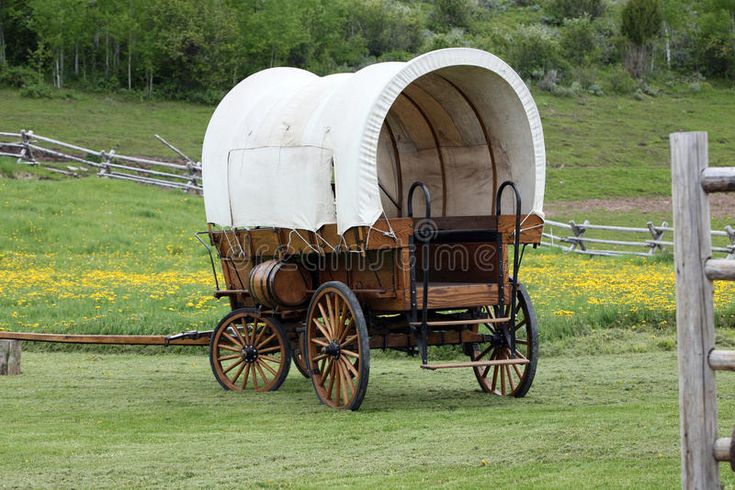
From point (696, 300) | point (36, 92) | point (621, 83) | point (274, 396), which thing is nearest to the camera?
point (696, 300)

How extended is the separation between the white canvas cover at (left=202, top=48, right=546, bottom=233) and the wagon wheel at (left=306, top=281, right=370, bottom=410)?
676 millimetres

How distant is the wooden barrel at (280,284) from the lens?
11.6 meters

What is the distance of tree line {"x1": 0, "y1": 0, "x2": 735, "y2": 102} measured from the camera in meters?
53.6

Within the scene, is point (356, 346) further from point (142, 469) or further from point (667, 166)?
point (667, 166)

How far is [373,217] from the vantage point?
1038 cm

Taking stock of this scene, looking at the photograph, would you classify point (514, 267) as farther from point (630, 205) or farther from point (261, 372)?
point (630, 205)


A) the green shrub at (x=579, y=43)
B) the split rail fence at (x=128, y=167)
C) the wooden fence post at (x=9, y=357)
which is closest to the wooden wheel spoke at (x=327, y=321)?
the wooden fence post at (x=9, y=357)

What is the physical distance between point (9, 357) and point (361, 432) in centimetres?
574

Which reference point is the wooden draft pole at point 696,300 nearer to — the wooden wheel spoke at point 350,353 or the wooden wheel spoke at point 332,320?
the wooden wheel spoke at point 350,353

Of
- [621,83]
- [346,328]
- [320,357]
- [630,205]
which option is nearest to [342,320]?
[346,328]

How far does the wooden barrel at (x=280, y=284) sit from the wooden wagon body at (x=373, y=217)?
2cm

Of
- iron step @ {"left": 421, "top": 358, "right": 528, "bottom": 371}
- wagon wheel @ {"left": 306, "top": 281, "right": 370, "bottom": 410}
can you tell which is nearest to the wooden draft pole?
iron step @ {"left": 421, "top": 358, "right": 528, "bottom": 371}

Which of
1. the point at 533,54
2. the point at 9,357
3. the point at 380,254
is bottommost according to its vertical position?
the point at 9,357

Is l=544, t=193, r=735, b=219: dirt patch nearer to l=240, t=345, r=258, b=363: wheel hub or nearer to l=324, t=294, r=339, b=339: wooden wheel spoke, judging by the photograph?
l=240, t=345, r=258, b=363: wheel hub
